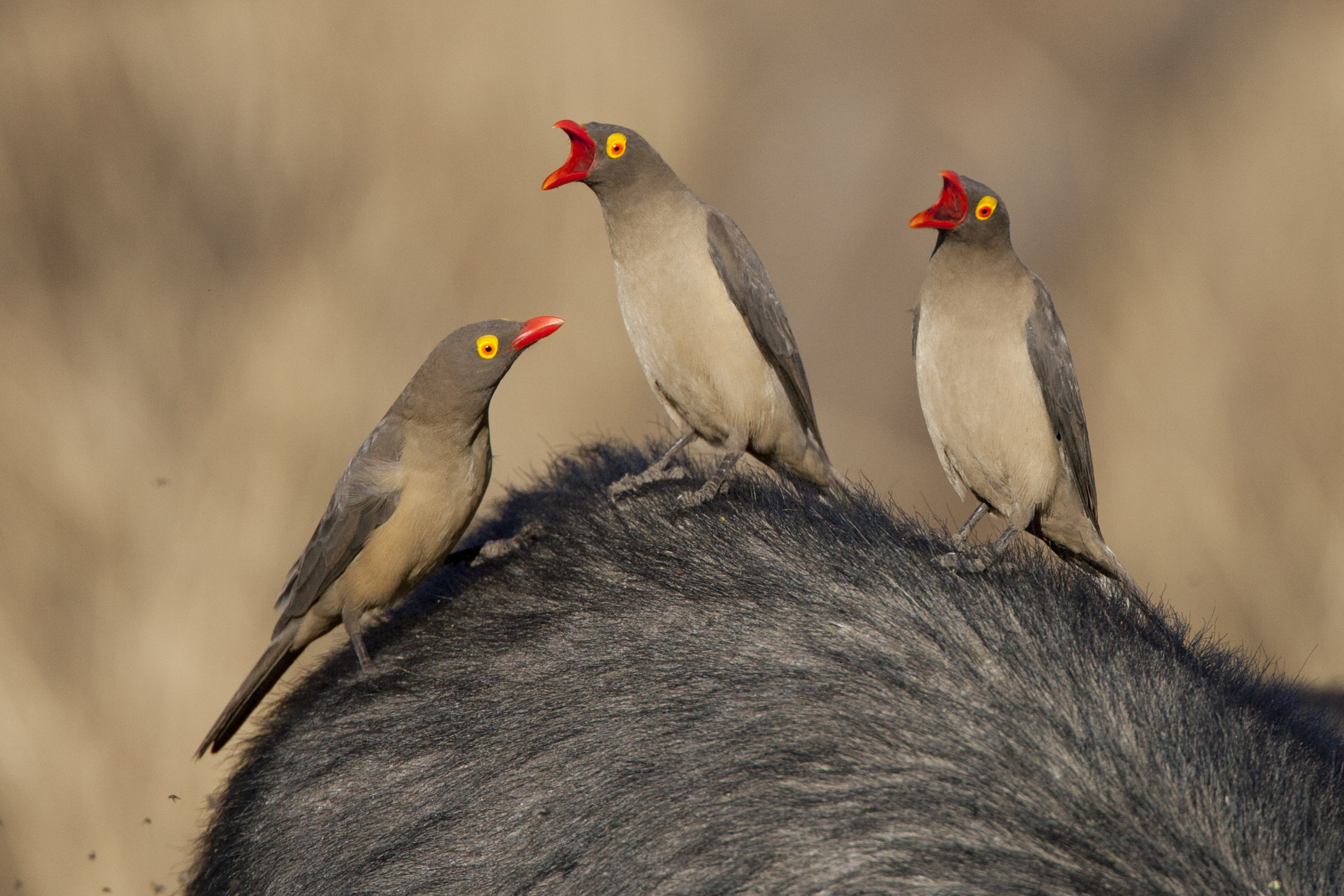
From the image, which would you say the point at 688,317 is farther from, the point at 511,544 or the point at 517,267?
the point at 517,267

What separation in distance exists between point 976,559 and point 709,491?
0.65m

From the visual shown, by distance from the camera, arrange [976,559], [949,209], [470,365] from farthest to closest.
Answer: [470,365], [949,209], [976,559]

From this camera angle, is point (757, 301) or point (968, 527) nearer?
point (968, 527)

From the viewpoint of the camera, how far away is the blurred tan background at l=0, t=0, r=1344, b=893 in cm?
461

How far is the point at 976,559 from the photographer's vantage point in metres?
2.45

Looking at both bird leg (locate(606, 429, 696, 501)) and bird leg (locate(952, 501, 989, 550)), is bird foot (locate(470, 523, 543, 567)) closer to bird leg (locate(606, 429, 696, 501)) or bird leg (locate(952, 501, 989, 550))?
bird leg (locate(606, 429, 696, 501))

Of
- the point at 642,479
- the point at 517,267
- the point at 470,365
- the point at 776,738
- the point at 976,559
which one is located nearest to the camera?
the point at 776,738

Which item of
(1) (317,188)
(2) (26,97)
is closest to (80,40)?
(2) (26,97)

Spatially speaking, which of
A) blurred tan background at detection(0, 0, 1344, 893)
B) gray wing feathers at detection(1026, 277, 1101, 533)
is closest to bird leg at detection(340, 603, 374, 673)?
gray wing feathers at detection(1026, 277, 1101, 533)

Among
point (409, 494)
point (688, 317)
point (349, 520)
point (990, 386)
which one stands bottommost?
point (349, 520)

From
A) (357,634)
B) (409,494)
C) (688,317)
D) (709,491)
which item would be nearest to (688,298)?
(688,317)

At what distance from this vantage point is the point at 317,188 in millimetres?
4852

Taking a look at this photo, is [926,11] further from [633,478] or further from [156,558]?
[156,558]

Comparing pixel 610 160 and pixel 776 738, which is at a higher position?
pixel 610 160
